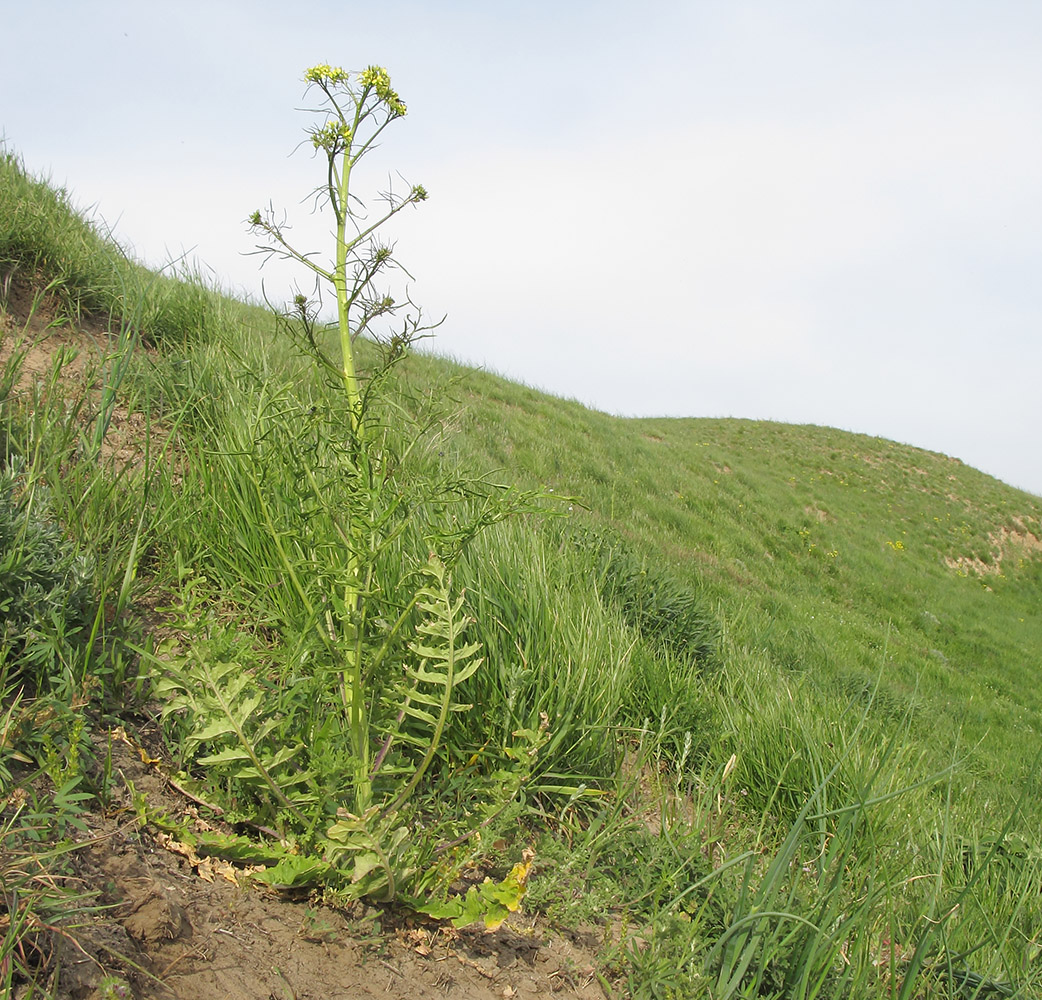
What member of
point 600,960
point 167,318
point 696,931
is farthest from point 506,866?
point 167,318

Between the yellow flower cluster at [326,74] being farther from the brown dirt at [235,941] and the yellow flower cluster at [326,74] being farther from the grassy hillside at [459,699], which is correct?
the brown dirt at [235,941]

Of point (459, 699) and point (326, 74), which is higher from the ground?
point (326, 74)

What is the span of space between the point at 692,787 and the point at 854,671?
440 centimetres

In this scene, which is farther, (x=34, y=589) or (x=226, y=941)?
(x=34, y=589)

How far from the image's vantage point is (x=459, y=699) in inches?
88.7

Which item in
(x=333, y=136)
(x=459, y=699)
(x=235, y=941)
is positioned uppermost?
(x=333, y=136)

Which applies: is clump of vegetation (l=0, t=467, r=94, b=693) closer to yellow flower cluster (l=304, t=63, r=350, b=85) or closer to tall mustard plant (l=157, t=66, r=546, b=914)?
tall mustard plant (l=157, t=66, r=546, b=914)

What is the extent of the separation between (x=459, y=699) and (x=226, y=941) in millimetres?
967

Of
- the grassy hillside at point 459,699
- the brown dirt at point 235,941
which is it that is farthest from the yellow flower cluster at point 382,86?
the brown dirt at point 235,941

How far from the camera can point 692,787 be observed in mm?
2607

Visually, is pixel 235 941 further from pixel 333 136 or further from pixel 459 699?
pixel 333 136

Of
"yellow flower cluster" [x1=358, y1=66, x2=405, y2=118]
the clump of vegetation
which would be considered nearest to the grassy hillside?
the clump of vegetation

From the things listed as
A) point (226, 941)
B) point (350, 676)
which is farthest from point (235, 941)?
point (350, 676)

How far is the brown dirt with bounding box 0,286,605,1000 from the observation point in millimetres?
1234
